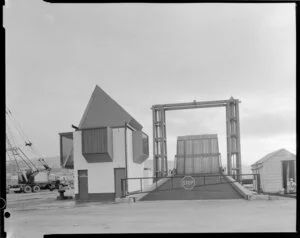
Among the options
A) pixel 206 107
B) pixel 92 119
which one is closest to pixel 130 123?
pixel 92 119

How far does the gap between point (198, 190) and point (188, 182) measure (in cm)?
17

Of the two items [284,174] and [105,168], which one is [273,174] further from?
[105,168]

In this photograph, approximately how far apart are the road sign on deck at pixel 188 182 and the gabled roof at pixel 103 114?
2.94 feet

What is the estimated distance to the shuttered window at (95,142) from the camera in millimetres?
3847

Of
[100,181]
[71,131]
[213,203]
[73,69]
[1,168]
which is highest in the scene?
[73,69]

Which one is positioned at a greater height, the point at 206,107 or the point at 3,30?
the point at 3,30

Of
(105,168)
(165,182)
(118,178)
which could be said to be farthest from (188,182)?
(105,168)

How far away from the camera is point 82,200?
3.83m

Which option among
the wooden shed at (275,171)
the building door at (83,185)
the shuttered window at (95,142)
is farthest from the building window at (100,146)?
the wooden shed at (275,171)

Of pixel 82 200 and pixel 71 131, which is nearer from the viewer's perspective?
pixel 71 131

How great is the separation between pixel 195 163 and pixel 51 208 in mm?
1773

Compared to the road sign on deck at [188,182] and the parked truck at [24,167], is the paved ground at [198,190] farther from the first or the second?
the parked truck at [24,167]

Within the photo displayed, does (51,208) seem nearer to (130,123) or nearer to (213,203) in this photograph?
(130,123)

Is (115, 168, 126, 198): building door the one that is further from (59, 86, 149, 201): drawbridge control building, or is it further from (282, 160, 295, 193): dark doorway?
(282, 160, 295, 193): dark doorway
